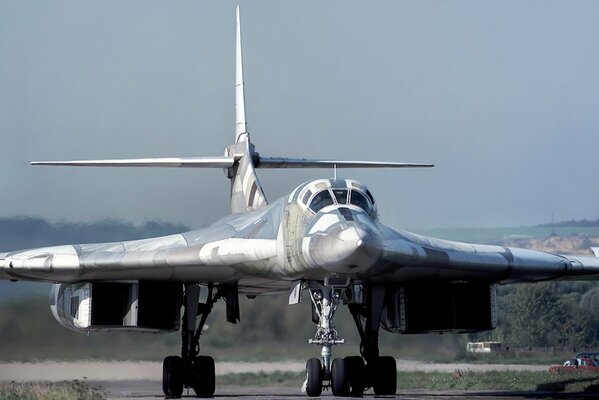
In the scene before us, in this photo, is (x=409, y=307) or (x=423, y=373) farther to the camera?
(x=423, y=373)

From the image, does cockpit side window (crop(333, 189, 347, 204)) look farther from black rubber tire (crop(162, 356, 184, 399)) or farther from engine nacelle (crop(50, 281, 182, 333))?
black rubber tire (crop(162, 356, 184, 399))

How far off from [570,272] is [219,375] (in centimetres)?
649

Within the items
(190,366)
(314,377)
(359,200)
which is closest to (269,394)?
(190,366)

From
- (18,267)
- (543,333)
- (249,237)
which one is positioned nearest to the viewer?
(249,237)

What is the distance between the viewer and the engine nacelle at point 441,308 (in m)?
19.6

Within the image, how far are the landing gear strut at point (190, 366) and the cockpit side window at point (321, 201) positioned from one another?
3.56m

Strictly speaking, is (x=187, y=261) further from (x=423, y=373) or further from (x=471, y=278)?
(x=423, y=373)

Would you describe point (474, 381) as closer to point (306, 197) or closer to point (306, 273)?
point (306, 273)

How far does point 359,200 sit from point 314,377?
235cm

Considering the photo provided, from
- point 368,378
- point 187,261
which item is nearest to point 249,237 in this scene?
point 187,261

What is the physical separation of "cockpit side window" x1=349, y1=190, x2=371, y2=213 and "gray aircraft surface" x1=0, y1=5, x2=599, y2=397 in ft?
0.06

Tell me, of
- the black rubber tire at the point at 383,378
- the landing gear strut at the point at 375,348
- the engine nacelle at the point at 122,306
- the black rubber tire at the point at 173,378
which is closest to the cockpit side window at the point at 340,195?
the landing gear strut at the point at 375,348

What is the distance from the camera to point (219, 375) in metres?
A: 22.7

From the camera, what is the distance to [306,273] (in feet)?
55.3
